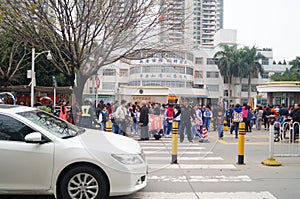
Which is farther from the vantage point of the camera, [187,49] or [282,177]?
[187,49]

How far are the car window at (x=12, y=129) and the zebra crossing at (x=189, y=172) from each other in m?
2.07

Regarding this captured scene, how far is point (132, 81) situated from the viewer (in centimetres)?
1870

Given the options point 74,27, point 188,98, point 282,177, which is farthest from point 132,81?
point 282,177

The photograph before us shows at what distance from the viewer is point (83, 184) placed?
16.0 feet

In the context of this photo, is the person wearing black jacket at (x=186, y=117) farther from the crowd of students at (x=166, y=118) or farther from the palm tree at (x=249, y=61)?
the palm tree at (x=249, y=61)

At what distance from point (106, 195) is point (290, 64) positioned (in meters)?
69.5

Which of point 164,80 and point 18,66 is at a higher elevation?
point 18,66

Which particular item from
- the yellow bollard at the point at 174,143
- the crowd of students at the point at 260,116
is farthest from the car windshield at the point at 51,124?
the crowd of students at the point at 260,116

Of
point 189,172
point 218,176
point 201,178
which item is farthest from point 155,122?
point 201,178

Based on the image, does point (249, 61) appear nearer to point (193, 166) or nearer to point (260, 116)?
point (260, 116)

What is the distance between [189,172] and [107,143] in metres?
2.87

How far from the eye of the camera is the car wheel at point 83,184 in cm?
484

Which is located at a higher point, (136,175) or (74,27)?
(74,27)

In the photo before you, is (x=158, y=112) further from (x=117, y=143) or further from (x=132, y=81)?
(x=117, y=143)
